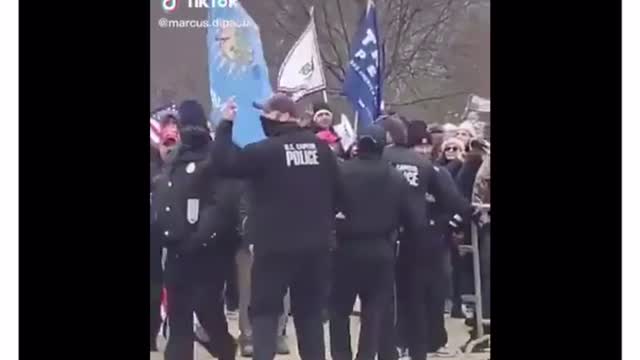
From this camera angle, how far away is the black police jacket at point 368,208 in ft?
18.9

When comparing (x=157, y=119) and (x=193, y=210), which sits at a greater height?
(x=157, y=119)

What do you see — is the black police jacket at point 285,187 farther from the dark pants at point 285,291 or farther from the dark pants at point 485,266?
the dark pants at point 485,266

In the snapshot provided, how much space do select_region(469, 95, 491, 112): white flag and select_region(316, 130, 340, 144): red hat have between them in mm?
741

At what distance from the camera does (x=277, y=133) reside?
18.8 ft

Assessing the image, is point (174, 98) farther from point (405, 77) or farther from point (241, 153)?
point (405, 77)

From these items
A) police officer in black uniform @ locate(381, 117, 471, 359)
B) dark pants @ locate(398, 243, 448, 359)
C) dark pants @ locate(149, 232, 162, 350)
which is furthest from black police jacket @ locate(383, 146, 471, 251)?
dark pants @ locate(149, 232, 162, 350)

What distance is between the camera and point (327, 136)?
18.9 feet

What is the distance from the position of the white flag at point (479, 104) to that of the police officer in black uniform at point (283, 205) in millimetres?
791

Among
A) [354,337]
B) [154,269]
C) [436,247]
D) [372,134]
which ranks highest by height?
[372,134]

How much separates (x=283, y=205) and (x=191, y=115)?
68cm

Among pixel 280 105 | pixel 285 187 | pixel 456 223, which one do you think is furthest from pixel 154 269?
pixel 456 223

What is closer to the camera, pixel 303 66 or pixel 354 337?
pixel 303 66

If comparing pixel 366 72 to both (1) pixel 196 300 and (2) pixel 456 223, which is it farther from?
(1) pixel 196 300

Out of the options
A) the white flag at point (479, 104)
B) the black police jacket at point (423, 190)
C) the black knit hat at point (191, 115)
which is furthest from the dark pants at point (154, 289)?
the white flag at point (479, 104)
